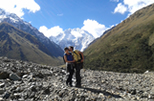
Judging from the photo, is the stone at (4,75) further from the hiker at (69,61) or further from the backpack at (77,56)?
the backpack at (77,56)

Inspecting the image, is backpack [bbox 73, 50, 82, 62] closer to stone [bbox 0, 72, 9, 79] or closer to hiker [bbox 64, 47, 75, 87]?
hiker [bbox 64, 47, 75, 87]

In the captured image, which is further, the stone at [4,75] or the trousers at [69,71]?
the trousers at [69,71]

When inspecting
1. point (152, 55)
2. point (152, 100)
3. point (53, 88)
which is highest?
point (152, 55)

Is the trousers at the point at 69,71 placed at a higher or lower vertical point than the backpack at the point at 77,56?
lower

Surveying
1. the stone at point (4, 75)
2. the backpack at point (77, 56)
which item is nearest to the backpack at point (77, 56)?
the backpack at point (77, 56)

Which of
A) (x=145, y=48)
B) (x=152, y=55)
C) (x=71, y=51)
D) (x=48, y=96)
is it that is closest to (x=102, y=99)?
(x=48, y=96)

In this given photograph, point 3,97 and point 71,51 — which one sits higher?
point 71,51

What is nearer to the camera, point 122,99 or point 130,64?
point 122,99

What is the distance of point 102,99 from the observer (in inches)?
312

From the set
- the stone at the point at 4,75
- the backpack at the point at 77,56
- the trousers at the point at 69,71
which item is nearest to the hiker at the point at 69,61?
the trousers at the point at 69,71

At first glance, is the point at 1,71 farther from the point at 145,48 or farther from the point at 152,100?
the point at 145,48

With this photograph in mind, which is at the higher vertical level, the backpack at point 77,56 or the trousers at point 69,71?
the backpack at point 77,56

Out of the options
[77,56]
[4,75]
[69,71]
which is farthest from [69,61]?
[4,75]

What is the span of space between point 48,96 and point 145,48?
212 meters
